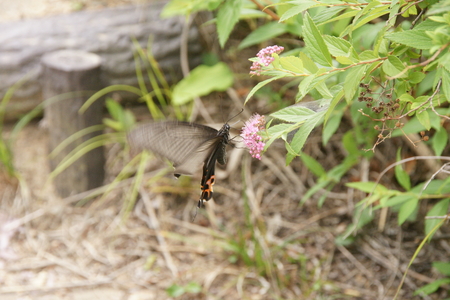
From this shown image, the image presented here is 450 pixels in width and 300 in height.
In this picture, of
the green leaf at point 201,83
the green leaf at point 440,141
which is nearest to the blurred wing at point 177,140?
the green leaf at point 440,141

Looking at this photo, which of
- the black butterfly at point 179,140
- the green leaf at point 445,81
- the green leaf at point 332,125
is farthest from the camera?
the green leaf at point 332,125

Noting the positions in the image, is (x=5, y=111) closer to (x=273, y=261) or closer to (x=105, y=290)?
(x=105, y=290)

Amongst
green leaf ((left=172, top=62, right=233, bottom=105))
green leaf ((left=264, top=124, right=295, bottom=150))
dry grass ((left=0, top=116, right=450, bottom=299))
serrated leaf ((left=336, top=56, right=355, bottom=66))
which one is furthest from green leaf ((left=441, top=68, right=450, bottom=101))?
green leaf ((left=172, top=62, right=233, bottom=105))

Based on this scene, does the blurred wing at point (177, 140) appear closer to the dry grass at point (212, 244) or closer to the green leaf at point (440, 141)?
the green leaf at point (440, 141)

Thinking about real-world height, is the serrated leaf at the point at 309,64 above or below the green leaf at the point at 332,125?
above

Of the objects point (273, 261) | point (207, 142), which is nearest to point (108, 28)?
point (273, 261)

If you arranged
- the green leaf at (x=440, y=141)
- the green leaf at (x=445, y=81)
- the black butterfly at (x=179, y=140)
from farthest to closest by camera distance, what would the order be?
1. the green leaf at (x=440, y=141)
2. the black butterfly at (x=179, y=140)
3. the green leaf at (x=445, y=81)

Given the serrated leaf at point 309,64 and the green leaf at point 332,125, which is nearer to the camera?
the serrated leaf at point 309,64
